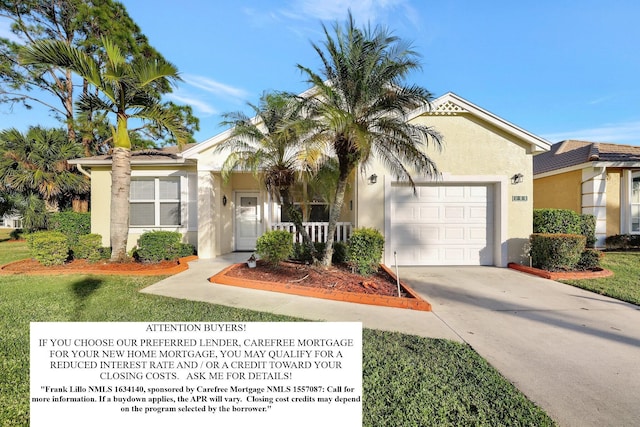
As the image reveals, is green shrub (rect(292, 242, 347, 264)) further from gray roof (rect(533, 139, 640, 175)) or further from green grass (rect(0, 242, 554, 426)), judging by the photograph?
gray roof (rect(533, 139, 640, 175))

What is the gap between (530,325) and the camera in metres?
4.34

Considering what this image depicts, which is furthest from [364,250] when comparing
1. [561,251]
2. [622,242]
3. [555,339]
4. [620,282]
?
[622,242]

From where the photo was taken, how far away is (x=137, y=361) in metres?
2.03

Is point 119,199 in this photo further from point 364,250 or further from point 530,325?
point 530,325

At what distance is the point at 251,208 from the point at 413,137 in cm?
741

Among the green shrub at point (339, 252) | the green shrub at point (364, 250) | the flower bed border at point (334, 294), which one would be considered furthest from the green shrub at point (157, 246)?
the green shrub at point (364, 250)

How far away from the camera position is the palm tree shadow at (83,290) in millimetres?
4753

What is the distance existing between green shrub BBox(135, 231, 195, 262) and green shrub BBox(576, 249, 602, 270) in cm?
1145

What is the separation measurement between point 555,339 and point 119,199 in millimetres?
9927

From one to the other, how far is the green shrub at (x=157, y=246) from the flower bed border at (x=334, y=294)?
9.47 ft

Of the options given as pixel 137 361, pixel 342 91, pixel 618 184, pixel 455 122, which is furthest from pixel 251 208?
pixel 618 184

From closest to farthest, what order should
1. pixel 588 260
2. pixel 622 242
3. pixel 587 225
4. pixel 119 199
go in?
pixel 588 260 < pixel 119 199 < pixel 587 225 < pixel 622 242

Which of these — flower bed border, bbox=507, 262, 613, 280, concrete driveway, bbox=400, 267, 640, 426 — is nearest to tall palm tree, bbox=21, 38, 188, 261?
concrete driveway, bbox=400, 267, 640, 426

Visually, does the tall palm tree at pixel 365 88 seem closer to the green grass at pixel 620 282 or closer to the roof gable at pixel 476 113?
the roof gable at pixel 476 113
